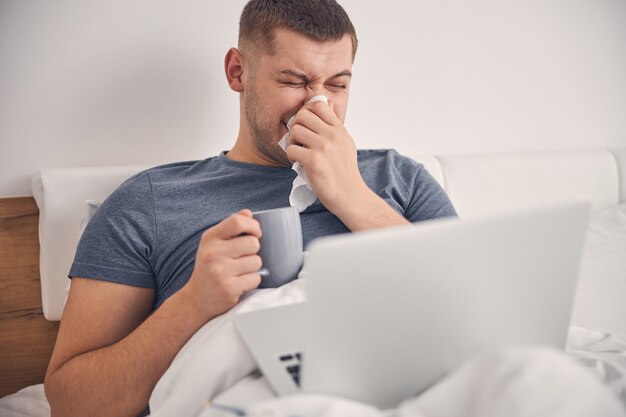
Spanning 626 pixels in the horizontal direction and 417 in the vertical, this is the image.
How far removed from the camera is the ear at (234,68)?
1.26m

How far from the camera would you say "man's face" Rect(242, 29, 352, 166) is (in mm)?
1145

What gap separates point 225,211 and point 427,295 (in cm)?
67

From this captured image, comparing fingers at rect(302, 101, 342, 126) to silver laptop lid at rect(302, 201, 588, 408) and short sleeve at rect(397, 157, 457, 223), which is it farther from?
silver laptop lid at rect(302, 201, 588, 408)

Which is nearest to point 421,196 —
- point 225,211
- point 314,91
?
point 314,91

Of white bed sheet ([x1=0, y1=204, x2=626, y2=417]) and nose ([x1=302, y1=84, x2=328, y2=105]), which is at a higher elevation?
nose ([x1=302, y1=84, x2=328, y2=105])

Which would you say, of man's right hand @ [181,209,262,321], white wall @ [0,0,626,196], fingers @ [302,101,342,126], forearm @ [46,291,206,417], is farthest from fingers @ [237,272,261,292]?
white wall @ [0,0,626,196]

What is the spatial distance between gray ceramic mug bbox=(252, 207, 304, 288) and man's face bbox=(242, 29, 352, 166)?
372 mm

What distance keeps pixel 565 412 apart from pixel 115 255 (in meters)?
0.82

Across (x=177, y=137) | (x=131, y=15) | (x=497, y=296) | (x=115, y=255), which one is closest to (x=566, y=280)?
(x=497, y=296)

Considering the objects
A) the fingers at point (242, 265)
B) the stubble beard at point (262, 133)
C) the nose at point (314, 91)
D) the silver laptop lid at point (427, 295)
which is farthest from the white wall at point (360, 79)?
the silver laptop lid at point (427, 295)

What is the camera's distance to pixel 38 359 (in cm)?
124

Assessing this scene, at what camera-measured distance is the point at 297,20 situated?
45.1 inches

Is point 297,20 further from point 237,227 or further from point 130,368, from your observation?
point 130,368

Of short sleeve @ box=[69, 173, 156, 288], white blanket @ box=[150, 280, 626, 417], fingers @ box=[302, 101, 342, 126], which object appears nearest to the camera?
white blanket @ box=[150, 280, 626, 417]
